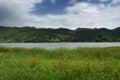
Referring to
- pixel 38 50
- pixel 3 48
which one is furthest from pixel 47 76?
pixel 3 48

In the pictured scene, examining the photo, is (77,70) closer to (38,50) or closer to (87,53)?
(87,53)

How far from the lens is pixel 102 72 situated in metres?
12.2

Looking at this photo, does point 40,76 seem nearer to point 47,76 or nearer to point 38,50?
point 47,76

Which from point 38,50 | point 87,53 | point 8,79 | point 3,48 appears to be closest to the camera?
point 8,79

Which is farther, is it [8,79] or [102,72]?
[102,72]

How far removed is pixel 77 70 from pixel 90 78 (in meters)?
1.64

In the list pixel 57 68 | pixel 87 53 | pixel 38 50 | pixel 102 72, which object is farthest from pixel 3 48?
pixel 102 72

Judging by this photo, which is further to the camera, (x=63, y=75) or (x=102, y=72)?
(x=102, y=72)

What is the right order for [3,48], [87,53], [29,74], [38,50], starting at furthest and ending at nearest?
1. [3,48]
2. [38,50]
3. [87,53]
4. [29,74]

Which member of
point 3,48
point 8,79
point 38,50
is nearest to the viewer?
point 8,79

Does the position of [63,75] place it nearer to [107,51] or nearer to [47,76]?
[47,76]

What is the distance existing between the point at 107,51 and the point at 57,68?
48.4 feet

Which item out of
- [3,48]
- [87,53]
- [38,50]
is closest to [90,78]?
[87,53]

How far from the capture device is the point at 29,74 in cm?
1166
